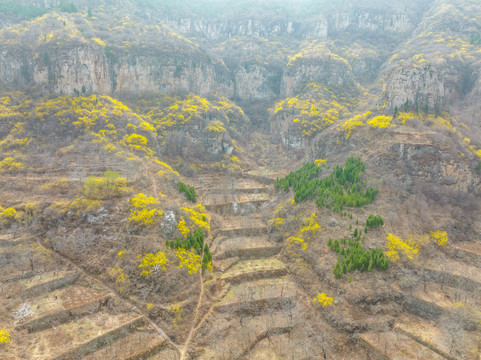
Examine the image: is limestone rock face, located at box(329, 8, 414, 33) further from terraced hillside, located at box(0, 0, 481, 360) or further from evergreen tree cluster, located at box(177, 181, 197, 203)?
evergreen tree cluster, located at box(177, 181, 197, 203)

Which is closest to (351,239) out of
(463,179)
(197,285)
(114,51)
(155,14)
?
(197,285)

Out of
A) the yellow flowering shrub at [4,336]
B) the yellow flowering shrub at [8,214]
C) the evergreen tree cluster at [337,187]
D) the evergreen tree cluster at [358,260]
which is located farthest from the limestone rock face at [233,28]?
the yellow flowering shrub at [4,336]

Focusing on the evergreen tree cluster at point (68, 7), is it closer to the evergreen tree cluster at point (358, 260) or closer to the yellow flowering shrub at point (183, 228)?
the yellow flowering shrub at point (183, 228)

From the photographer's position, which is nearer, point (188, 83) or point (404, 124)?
point (404, 124)

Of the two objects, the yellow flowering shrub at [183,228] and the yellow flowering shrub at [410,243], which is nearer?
the yellow flowering shrub at [410,243]

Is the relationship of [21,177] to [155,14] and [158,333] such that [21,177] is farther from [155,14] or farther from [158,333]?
[155,14]
